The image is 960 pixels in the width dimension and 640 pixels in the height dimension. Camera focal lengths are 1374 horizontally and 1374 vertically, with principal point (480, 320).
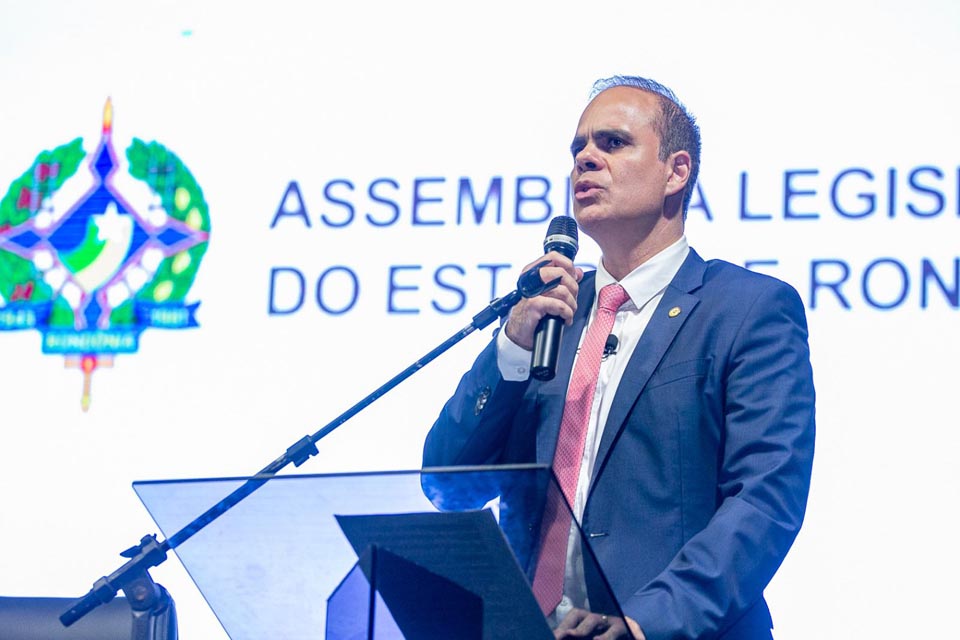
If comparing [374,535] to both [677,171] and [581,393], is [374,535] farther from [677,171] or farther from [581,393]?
[677,171]

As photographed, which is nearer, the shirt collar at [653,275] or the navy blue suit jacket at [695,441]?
the navy blue suit jacket at [695,441]

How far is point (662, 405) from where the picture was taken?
87.3 inches

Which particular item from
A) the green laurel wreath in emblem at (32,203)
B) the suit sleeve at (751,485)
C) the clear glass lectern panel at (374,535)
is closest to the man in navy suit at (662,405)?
the suit sleeve at (751,485)

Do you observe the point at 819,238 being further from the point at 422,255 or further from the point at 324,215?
the point at 324,215

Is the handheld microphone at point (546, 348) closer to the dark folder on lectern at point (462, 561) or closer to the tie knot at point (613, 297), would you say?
the tie knot at point (613, 297)

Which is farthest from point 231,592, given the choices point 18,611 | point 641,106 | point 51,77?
point 51,77

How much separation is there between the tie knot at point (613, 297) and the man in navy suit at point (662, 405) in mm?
16

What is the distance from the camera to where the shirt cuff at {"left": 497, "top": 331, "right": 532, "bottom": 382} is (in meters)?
2.30

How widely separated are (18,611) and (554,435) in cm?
→ 103

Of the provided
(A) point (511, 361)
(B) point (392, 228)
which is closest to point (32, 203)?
(B) point (392, 228)

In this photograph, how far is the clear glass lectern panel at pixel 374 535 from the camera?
4.79 feet

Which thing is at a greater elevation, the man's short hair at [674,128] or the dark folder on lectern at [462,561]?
the man's short hair at [674,128]

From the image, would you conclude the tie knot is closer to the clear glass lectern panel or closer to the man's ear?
the man's ear

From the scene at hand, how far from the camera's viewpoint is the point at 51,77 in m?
3.91
